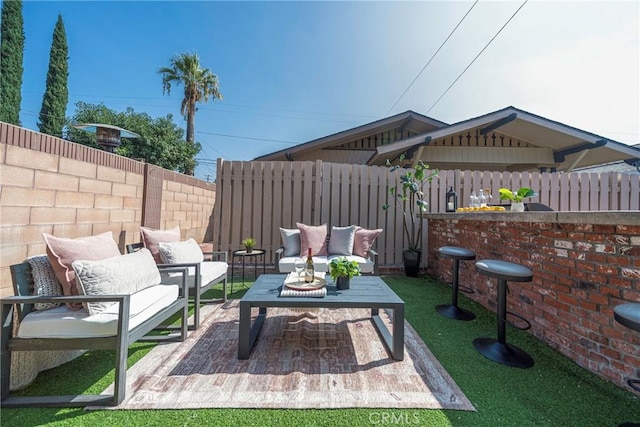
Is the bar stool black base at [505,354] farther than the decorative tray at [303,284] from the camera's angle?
No

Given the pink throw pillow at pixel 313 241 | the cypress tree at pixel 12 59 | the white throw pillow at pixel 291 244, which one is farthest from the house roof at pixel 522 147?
the cypress tree at pixel 12 59

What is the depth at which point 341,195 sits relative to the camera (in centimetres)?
502

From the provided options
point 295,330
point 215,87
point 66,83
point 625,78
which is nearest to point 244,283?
point 295,330

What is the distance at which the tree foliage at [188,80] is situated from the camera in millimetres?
11570

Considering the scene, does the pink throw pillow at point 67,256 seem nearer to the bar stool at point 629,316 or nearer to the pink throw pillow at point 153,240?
the pink throw pillow at point 153,240

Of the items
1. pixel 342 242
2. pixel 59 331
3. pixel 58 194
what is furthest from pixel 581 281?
pixel 58 194

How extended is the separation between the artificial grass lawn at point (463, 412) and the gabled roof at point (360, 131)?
6464 mm

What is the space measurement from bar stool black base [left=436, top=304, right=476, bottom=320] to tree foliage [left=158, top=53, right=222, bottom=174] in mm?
12070

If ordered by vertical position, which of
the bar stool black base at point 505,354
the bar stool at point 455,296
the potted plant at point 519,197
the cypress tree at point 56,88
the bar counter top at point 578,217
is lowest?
the bar stool black base at point 505,354

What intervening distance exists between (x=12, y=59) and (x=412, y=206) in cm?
1556

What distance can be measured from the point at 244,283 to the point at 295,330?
1.95m

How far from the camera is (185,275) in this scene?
2.34 metres

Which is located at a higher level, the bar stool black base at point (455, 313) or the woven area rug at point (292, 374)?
the bar stool black base at point (455, 313)

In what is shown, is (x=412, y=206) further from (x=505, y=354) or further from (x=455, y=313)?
(x=505, y=354)
